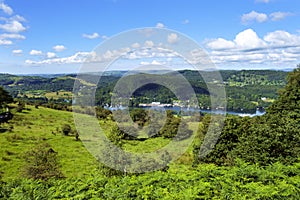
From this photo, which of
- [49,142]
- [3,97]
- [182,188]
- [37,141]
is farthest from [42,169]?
[3,97]

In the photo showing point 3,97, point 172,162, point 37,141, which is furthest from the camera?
point 3,97

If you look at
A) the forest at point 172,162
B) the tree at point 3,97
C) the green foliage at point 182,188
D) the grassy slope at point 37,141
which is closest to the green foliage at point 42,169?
the forest at point 172,162

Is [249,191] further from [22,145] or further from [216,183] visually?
[22,145]

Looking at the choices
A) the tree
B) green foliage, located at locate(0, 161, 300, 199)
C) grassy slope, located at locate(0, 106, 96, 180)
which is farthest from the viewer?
the tree

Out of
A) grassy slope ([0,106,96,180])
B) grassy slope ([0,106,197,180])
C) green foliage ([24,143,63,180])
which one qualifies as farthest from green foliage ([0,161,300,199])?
grassy slope ([0,106,96,180])

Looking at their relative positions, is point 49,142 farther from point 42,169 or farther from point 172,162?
point 172,162

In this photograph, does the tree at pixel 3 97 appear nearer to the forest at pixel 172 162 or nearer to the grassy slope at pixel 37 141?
the forest at pixel 172 162

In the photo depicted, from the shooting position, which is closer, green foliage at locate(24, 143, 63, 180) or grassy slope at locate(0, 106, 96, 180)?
green foliage at locate(24, 143, 63, 180)

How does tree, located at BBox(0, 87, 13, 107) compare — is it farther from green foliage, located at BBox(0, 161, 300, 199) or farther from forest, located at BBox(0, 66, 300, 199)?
green foliage, located at BBox(0, 161, 300, 199)

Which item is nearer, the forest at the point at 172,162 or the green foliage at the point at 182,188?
the green foliage at the point at 182,188
